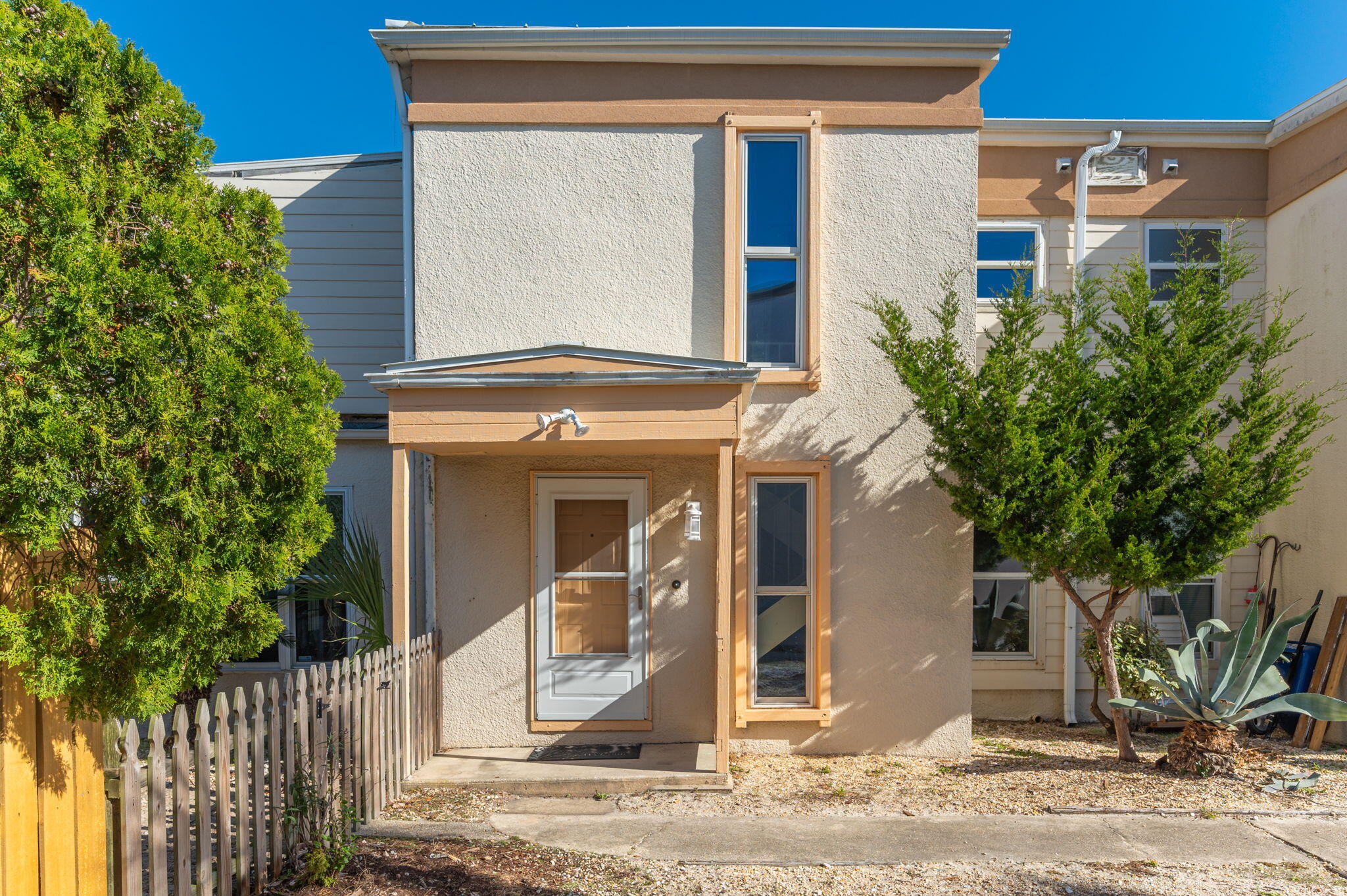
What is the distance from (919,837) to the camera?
17.1 feet

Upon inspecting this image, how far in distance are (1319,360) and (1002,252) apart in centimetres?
334

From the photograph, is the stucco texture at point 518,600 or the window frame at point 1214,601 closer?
the stucco texture at point 518,600

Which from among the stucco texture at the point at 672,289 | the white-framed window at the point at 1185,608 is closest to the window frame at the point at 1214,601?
the white-framed window at the point at 1185,608

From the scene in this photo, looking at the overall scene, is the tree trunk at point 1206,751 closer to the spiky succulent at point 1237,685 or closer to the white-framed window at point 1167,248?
the spiky succulent at point 1237,685

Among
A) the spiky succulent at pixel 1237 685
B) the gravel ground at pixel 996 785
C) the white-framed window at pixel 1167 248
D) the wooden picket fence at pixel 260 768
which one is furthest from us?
the white-framed window at pixel 1167 248

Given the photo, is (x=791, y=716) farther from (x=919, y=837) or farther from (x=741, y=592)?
(x=919, y=837)

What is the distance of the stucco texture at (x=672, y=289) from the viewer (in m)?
7.12

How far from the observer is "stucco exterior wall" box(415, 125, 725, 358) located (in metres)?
7.18

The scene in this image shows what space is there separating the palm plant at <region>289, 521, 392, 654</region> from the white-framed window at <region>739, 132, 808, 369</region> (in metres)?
4.03

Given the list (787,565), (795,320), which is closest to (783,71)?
(795,320)

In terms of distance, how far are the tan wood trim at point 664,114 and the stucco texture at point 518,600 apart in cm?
312

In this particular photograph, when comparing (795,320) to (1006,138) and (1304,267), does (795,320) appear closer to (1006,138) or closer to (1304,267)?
(1006,138)

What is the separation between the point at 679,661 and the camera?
7094 millimetres

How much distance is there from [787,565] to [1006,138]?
17.8 ft
